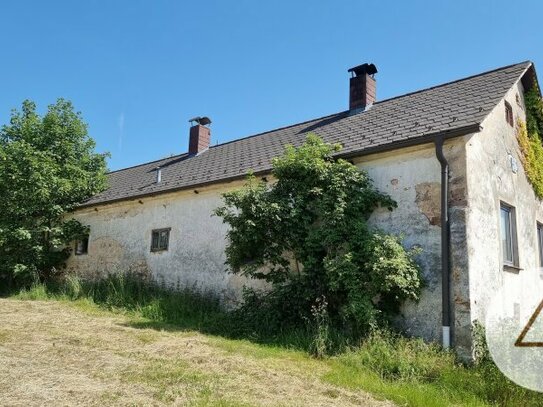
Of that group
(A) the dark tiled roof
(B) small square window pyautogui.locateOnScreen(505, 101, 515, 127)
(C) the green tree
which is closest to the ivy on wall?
(B) small square window pyautogui.locateOnScreen(505, 101, 515, 127)

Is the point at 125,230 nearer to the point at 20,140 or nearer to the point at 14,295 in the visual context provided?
the point at 14,295

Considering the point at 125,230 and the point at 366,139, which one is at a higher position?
the point at 366,139

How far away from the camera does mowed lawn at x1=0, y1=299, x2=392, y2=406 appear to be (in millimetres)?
5184

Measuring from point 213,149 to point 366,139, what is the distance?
837 centimetres

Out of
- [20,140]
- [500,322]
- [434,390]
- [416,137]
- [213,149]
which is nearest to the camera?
[434,390]

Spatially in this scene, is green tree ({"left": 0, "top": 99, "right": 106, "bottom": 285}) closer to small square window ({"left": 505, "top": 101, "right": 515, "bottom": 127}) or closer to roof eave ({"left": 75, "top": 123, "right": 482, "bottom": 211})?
roof eave ({"left": 75, "top": 123, "right": 482, "bottom": 211})

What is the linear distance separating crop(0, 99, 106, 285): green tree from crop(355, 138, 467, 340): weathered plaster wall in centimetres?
1064

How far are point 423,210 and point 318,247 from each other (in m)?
2.05

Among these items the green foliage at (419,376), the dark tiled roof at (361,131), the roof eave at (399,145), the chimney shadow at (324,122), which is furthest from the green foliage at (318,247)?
the chimney shadow at (324,122)

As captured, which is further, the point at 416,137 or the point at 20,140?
the point at 20,140

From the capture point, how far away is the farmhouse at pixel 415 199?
8203 millimetres

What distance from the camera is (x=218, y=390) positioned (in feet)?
18.1

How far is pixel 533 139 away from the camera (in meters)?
12.1

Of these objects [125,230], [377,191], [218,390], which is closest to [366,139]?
[377,191]
